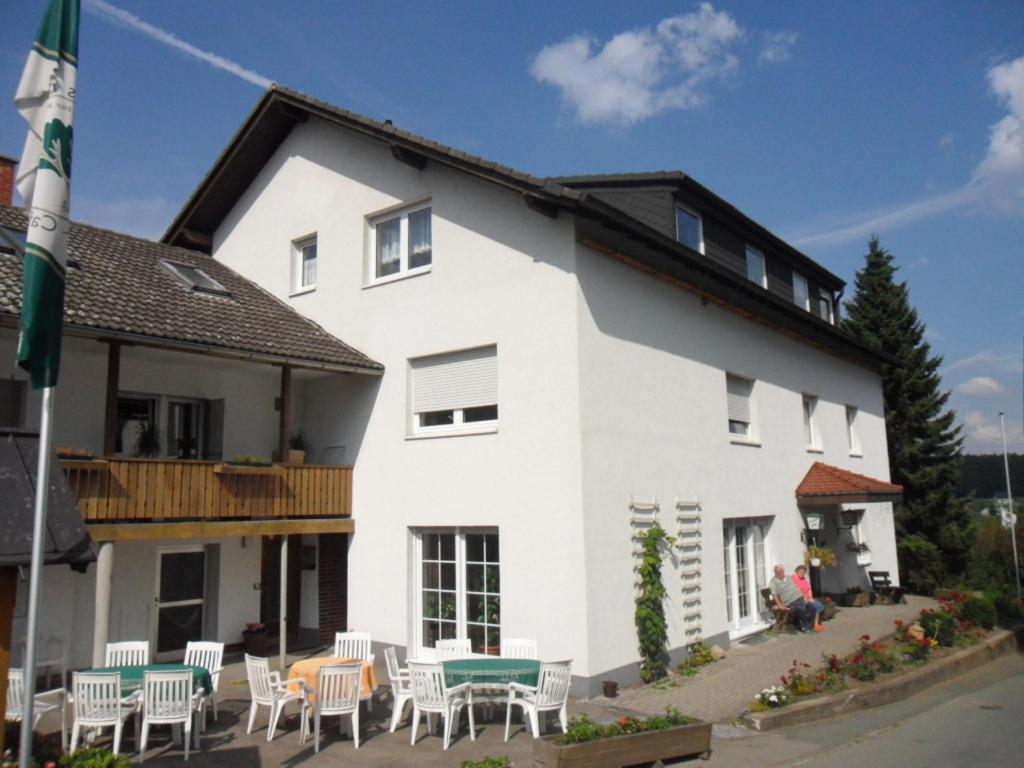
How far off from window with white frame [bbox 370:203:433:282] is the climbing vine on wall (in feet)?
18.9

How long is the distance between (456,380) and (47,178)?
745 cm

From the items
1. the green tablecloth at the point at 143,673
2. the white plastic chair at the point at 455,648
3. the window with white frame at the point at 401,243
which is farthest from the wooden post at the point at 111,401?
the white plastic chair at the point at 455,648

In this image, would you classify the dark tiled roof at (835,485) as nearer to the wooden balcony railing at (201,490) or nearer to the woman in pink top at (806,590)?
the woman in pink top at (806,590)

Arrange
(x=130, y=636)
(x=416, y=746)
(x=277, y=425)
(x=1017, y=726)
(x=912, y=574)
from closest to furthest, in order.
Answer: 1. (x=416, y=746)
2. (x=1017, y=726)
3. (x=130, y=636)
4. (x=277, y=425)
5. (x=912, y=574)

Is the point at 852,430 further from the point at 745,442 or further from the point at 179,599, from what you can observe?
the point at 179,599

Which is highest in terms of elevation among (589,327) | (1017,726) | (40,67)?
(40,67)

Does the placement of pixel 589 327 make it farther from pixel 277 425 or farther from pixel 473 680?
pixel 277 425

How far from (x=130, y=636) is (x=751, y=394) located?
11.9 metres

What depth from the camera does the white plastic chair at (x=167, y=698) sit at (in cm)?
825

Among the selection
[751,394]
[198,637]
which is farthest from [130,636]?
[751,394]

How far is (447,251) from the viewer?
13078 millimetres

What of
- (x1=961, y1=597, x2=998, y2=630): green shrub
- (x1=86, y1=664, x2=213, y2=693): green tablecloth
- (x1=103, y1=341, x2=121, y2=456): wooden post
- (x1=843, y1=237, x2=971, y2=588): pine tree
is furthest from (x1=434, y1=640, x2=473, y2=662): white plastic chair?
(x1=843, y1=237, x2=971, y2=588): pine tree

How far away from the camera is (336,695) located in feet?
28.8

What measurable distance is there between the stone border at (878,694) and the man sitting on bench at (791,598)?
2528mm
